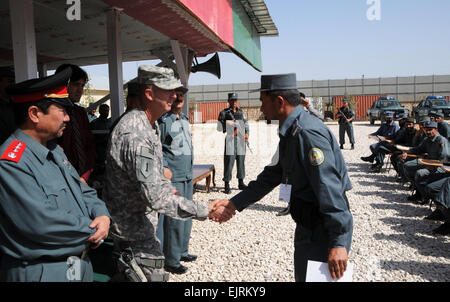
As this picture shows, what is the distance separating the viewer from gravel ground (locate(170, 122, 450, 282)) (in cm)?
380

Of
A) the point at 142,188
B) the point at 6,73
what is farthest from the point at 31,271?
the point at 6,73

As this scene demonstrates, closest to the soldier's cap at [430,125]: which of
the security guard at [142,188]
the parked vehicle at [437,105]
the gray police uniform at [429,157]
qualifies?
the gray police uniform at [429,157]

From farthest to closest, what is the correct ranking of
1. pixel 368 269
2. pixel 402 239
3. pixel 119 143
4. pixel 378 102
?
1. pixel 378 102
2. pixel 402 239
3. pixel 368 269
4. pixel 119 143

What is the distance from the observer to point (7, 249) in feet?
4.73

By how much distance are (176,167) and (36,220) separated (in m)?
2.40

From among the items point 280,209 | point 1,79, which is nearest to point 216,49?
point 280,209

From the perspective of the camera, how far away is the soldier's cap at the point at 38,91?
1.61 m

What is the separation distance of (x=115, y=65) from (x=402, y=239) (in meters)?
4.57

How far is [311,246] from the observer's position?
75.9 inches

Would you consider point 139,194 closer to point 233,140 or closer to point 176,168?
point 176,168

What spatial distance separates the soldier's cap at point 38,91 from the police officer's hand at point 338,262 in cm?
154

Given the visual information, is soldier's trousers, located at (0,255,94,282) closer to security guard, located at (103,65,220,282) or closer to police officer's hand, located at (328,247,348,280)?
security guard, located at (103,65,220,282)

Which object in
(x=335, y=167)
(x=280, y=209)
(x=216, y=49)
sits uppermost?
(x=216, y=49)
